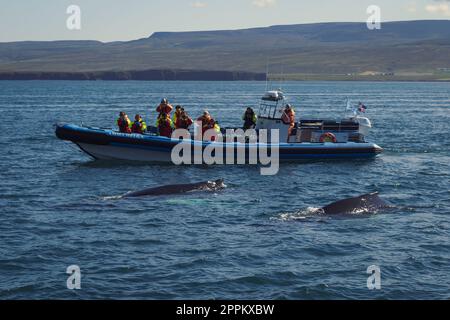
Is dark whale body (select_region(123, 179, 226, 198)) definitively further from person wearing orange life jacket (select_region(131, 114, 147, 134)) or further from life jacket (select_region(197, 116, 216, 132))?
person wearing orange life jacket (select_region(131, 114, 147, 134))

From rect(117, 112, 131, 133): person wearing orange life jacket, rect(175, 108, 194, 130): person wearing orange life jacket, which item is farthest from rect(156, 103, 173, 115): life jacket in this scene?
rect(117, 112, 131, 133): person wearing orange life jacket

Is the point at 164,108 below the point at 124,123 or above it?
above

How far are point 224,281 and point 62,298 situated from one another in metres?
3.28

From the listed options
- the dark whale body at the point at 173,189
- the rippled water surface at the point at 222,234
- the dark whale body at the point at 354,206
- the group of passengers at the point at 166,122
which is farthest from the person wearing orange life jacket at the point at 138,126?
the dark whale body at the point at 354,206

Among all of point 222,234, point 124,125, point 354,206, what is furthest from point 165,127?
point 222,234

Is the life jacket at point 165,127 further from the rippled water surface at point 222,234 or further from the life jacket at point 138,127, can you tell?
the rippled water surface at point 222,234

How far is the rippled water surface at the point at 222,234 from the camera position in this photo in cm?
1442

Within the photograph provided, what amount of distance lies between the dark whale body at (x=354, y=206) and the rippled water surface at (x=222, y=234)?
436 millimetres

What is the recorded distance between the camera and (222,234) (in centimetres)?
1817

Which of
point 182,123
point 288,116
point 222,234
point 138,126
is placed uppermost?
point 288,116

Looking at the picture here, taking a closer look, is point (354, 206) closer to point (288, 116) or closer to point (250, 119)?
point (288, 116)

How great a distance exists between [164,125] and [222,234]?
12407 millimetres

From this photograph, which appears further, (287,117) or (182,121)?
(287,117)
